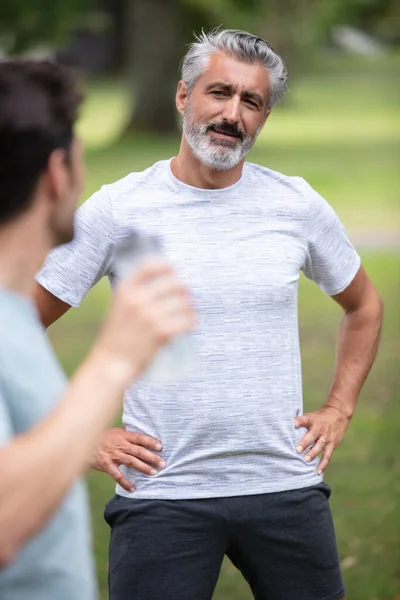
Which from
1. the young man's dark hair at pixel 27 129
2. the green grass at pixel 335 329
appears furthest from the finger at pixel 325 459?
the green grass at pixel 335 329

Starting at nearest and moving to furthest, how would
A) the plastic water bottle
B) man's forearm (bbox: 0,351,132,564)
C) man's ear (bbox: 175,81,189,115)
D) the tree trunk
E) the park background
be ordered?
man's forearm (bbox: 0,351,132,564) < the plastic water bottle < man's ear (bbox: 175,81,189,115) < the park background < the tree trunk

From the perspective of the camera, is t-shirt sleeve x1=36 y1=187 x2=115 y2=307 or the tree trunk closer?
t-shirt sleeve x1=36 y1=187 x2=115 y2=307

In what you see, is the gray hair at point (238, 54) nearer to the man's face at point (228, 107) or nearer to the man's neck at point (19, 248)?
the man's face at point (228, 107)

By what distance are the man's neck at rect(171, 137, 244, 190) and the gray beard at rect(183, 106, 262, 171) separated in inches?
0.8

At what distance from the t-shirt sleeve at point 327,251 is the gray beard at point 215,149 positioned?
0.25m

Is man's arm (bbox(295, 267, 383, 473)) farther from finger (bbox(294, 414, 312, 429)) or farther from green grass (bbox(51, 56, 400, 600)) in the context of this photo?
green grass (bbox(51, 56, 400, 600))

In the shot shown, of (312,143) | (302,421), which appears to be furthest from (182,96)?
(312,143)

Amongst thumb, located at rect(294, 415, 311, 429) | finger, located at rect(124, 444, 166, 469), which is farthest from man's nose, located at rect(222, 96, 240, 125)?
finger, located at rect(124, 444, 166, 469)

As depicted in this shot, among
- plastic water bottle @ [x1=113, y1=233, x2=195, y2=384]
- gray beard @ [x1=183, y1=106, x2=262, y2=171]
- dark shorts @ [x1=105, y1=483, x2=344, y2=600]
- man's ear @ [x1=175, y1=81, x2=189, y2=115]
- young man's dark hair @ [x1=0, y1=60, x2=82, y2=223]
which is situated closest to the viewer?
plastic water bottle @ [x1=113, y1=233, x2=195, y2=384]

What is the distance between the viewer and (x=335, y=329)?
483 inches

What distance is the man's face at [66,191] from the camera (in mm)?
2299

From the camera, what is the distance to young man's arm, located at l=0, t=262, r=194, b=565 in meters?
2.03

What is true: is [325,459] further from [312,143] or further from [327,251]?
[312,143]

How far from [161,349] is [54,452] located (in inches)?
9.9
